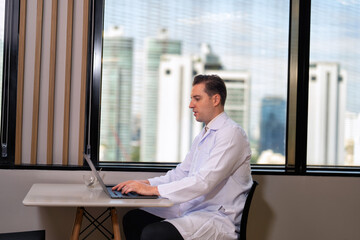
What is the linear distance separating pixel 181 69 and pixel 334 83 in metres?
1.23

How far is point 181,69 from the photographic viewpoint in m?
3.89

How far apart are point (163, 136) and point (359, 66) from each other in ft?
5.46

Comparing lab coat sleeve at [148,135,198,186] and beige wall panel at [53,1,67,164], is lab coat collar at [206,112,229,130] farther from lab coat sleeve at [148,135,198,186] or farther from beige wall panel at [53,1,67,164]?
beige wall panel at [53,1,67,164]

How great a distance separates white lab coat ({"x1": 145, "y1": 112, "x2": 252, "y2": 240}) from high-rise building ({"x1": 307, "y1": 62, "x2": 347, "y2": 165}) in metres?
1.23

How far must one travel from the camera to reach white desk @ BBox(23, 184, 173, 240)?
102 inches

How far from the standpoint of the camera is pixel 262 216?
12.5ft

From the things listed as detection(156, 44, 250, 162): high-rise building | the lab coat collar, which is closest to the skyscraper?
detection(156, 44, 250, 162): high-rise building

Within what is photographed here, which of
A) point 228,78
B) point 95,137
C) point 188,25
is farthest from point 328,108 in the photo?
point 95,137

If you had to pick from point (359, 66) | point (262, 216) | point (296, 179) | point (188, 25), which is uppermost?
point (188, 25)

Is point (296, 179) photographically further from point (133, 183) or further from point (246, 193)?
point (133, 183)

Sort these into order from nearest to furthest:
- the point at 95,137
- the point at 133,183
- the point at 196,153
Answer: the point at 133,183, the point at 196,153, the point at 95,137

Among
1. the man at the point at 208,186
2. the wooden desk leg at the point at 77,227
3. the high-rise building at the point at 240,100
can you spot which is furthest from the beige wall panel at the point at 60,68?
the high-rise building at the point at 240,100

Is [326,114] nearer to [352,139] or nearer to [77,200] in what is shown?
[352,139]

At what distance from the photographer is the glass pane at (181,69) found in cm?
383
